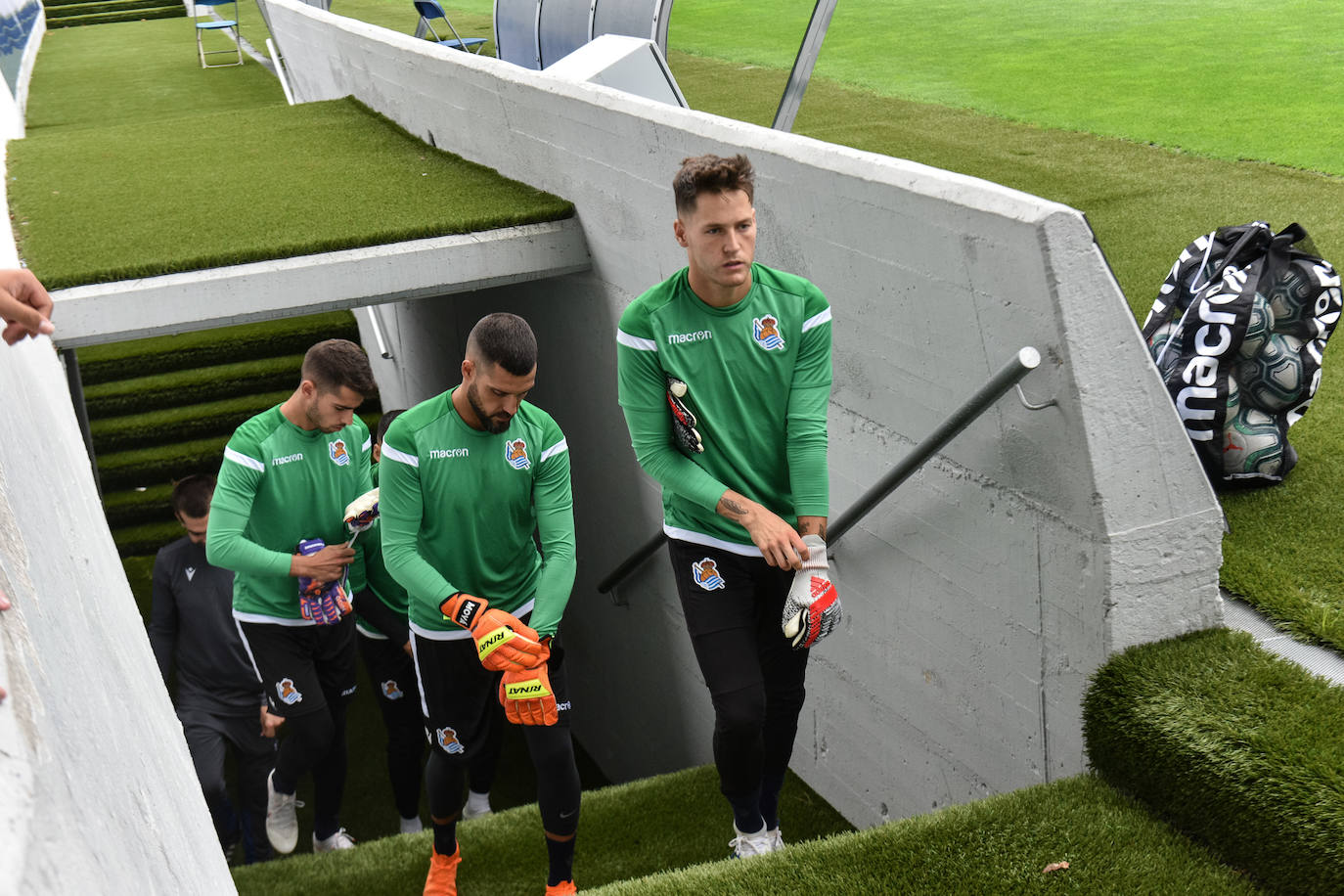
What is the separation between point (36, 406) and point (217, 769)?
9.72 ft

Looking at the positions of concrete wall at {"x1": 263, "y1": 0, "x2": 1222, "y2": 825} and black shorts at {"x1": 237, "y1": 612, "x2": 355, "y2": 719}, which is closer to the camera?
concrete wall at {"x1": 263, "y1": 0, "x2": 1222, "y2": 825}

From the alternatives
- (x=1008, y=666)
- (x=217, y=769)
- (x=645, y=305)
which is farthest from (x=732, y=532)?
(x=217, y=769)

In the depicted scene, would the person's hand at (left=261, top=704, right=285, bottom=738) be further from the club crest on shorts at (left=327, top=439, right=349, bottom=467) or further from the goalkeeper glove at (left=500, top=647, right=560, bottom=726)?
the goalkeeper glove at (left=500, top=647, right=560, bottom=726)

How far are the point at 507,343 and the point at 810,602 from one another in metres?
1.12

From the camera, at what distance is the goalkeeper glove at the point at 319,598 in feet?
15.0

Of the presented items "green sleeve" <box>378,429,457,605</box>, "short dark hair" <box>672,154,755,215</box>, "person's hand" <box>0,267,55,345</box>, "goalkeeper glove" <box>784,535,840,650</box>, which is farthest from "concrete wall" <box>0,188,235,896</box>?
"short dark hair" <box>672,154,755,215</box>

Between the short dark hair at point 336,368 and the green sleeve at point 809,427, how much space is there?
1.78 m

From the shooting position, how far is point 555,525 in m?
3.72

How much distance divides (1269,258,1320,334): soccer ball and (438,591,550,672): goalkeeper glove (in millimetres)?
2658

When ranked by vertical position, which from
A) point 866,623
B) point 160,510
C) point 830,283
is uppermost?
point 830,283

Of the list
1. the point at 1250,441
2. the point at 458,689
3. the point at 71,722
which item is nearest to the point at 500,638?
the point at 458,689

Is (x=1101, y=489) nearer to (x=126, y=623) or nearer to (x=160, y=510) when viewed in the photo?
(x=126, y=623)

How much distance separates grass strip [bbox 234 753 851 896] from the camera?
4375 millimetres

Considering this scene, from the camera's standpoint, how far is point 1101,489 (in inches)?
116
